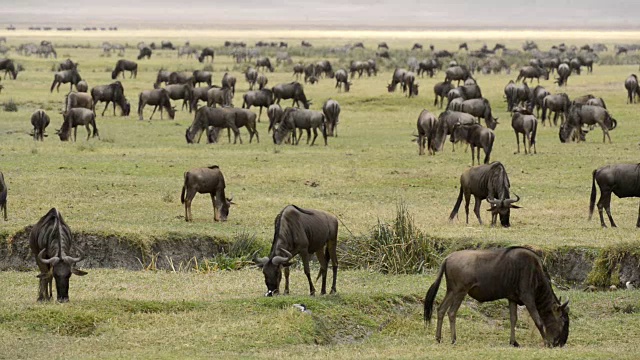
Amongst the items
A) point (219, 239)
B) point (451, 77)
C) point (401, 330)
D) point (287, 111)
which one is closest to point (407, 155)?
point (287, 111)

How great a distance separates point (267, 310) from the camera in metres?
13.7

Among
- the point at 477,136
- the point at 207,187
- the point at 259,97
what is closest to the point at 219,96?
the point at 259,97

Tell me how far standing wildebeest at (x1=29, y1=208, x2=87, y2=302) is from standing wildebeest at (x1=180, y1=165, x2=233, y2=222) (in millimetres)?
5965

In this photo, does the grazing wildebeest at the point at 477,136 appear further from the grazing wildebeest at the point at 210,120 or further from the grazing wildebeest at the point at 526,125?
the grazing wildebeest at the point at 210,120

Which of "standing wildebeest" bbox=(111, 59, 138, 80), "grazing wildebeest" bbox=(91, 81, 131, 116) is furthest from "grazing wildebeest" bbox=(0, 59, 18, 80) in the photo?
"grazing wildebeest" bbox=(91, 81, 131, 116)

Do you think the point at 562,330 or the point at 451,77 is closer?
the point at 562,330

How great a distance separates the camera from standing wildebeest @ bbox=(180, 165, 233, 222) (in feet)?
66.4

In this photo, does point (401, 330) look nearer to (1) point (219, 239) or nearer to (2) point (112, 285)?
(2) point (112, 285)

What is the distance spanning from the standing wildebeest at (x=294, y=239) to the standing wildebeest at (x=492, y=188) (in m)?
6.24

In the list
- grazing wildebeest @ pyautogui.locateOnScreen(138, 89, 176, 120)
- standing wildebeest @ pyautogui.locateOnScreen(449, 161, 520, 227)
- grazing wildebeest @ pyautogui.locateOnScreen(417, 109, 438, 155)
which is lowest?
grazing wildebeest @ pyautogui.locateOnScreen(138, 89, 176, 120)

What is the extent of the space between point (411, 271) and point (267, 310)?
4549 millimetres

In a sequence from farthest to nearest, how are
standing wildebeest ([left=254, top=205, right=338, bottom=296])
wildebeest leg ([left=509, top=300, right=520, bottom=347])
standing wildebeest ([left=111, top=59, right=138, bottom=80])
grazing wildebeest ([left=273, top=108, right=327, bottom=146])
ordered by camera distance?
standing wildebeest ([left=111, top=59, right=138, bottom=80]), grazing wildebeest ([left=273, top=108, right=327, bottom=146]), standing wildebeest ([left=254, top=205, right=338, bottom=296]), wildebeest leg ([left=509, top=300, right=520, bottom=347])

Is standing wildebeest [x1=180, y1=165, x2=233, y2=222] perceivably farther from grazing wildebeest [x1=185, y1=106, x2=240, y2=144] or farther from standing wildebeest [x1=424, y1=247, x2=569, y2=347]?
grazing wildebeest [x1=185, y1=106, x2=240, y2=144]

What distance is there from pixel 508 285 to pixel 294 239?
3.02 metres
